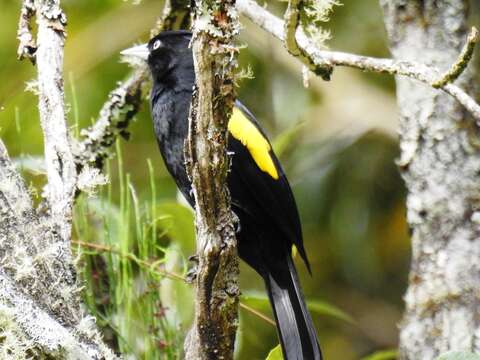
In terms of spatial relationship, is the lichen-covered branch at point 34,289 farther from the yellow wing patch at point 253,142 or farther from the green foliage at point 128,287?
the yellow wing patch at point 253,142

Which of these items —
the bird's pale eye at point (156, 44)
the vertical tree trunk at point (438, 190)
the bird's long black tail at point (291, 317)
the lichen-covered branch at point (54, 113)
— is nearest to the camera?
the lichen-covered branch at point (54, 113)

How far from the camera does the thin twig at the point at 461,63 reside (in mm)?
2268

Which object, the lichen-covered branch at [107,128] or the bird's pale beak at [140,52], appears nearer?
the lichen-covered branch at [107,128]

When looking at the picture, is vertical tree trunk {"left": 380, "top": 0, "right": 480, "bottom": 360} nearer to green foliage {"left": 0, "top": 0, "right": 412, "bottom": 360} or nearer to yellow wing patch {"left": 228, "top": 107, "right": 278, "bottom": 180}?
yellow wing patch {"left": 228, "top": 107, "right": 278, "bottom": 180}

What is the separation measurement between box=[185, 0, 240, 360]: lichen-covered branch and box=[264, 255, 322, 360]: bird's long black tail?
73 cm

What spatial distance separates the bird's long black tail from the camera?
3428mm

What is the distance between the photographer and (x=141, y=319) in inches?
129

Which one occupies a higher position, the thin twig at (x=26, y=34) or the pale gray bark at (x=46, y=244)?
the thin twig at (x=26, y=34)

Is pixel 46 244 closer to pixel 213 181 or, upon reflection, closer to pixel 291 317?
pixel 213 181

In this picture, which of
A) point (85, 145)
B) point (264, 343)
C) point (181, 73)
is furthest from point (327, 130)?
point (85, 145)

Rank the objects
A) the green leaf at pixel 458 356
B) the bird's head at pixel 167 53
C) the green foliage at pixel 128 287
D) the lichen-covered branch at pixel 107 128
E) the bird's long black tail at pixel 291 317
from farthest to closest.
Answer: the bird's head at pixel 167 53 < the lichen-covered branch at pixel 107 128 < the bird's long black tail at pixel 291 317 < the green foliage at pixel 128 287 < the green leaf at pixel 458 356

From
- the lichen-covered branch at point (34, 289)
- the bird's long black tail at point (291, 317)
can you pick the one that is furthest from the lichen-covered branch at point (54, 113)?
the bird's long black tail at point (291, 317)

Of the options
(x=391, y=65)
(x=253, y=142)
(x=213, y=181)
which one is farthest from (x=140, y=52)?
(x=213, y=181)

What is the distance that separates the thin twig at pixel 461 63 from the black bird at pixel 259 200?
109cm
